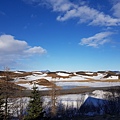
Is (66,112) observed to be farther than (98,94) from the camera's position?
No

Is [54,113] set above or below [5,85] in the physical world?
below

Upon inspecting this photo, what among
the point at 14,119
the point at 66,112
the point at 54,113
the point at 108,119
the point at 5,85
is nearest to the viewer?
the point at 5,85

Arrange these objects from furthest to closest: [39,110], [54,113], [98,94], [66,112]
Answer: [98,94] → [66,112] → [54,113] → [39,110]

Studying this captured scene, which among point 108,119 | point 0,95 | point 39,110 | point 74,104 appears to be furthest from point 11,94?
point 74,104

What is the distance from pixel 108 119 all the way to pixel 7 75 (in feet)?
36.8

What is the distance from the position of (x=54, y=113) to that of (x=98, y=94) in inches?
603

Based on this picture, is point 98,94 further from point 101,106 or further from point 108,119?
point 108,119

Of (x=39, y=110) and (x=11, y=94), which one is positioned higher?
(x=11, y=94)

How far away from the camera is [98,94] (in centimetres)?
4122

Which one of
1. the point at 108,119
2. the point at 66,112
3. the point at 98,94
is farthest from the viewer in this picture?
the point at 98,94

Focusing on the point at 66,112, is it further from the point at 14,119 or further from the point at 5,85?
the point at 5,85

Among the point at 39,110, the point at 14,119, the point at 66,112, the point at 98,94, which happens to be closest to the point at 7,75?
the point at 39,110

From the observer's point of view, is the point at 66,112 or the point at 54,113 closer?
the point at 54,113

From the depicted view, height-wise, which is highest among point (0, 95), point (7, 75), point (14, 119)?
point (7, 75)
